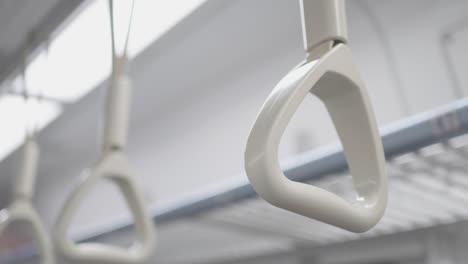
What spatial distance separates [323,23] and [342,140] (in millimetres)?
78

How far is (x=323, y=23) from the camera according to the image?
0.30 metres

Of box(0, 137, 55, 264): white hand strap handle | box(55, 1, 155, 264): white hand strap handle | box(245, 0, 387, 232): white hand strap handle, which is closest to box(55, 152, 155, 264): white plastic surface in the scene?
box(55, 1, 155, 264): white hand strap handle

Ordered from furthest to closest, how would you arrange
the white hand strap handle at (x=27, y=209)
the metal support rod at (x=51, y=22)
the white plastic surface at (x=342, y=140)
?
the metal support rod at (x=51, y=22) → the white hand strap handle at (x=27, y=209) → the white plastic surface at (x=342, y=140)

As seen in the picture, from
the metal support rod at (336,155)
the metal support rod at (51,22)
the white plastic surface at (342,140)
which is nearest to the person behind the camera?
the white plastic surface at (342,140)

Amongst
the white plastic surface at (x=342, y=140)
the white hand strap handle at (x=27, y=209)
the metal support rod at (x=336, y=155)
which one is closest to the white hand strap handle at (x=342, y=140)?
the white plastic surface at (x=342, y=140)

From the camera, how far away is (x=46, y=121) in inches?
67.7

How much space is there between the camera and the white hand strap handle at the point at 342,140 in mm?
240

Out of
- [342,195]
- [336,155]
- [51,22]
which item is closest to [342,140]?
[336,155]

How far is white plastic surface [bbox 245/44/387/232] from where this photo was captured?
240 millimetres

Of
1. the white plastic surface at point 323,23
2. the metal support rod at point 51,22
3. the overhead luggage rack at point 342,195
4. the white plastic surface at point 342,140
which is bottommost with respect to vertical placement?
the overhead luggage rack at point 342,195

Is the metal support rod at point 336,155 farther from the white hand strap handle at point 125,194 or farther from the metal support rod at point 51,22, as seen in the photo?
the metal support rod at point 51,22

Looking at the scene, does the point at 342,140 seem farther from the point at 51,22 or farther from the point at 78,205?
the point at 51,22

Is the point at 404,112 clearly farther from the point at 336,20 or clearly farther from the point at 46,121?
the point at 46,121

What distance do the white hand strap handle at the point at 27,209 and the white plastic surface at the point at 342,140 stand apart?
1.79ft
